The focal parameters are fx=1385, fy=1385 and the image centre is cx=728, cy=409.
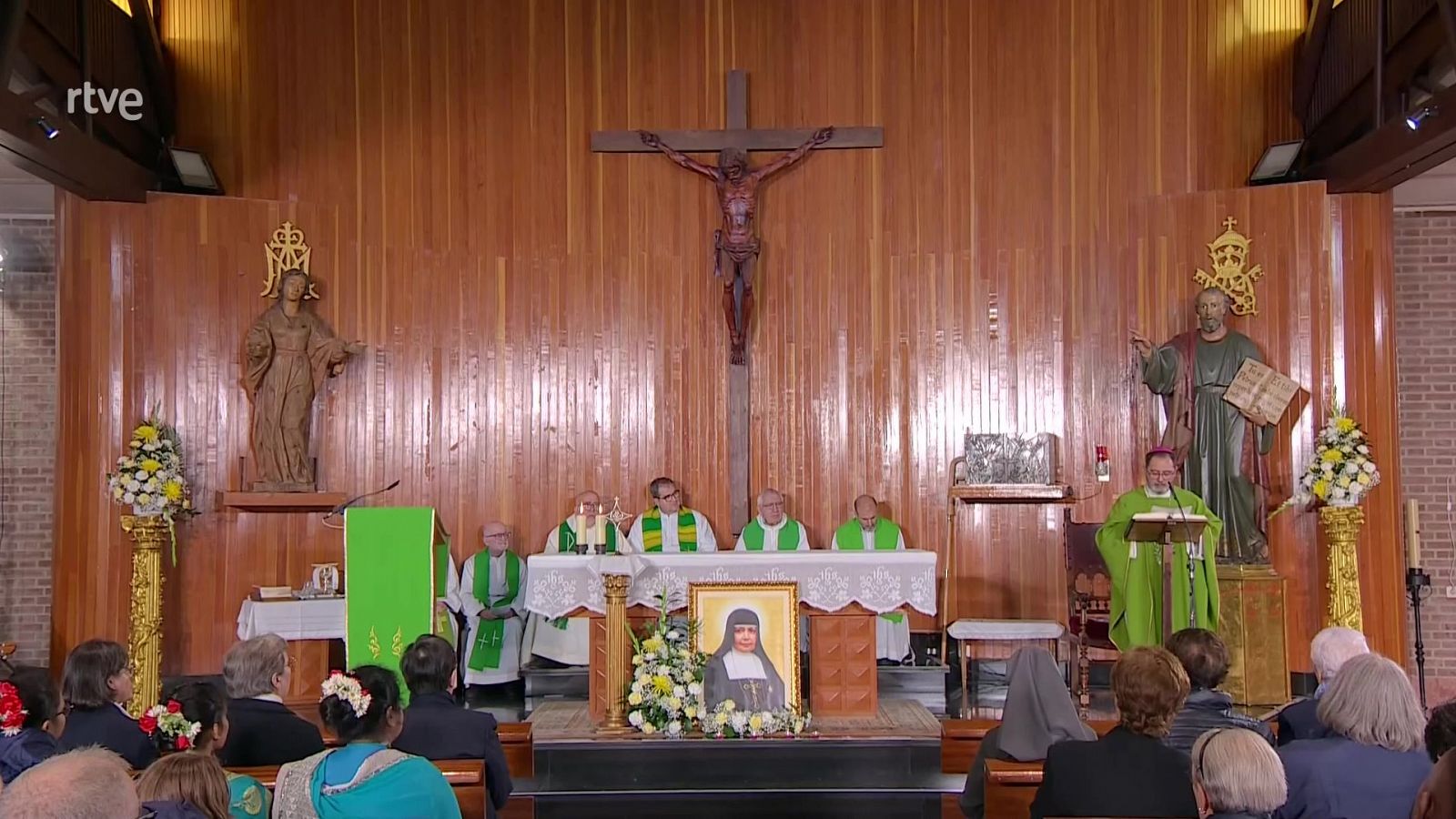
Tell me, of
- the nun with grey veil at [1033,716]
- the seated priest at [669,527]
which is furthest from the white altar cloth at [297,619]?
the nun with grey veil at [1033,716]

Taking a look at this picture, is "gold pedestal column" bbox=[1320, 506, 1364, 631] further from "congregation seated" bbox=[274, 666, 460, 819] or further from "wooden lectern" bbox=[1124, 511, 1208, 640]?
"congregation seated" bbox=[274, 666, 460, 819]

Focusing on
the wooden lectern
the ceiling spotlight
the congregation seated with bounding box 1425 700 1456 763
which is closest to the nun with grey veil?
the congregation seated with bounding box 1425 700 1456 763

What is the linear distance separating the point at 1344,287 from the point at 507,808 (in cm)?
635

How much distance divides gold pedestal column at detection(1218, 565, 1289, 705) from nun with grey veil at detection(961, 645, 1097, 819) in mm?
3948

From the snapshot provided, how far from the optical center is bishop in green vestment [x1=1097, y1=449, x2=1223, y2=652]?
25.1 ft

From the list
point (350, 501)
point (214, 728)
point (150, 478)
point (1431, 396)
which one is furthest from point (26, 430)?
point (1431, 396)

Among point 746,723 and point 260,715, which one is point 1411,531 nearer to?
point 746,723

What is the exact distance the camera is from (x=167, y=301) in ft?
30.2

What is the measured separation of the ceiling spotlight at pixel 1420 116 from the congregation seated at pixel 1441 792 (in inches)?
233

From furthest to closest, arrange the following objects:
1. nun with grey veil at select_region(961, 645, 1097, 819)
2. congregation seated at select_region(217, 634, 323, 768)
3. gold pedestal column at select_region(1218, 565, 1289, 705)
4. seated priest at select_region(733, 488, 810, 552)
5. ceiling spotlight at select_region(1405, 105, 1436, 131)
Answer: seated priest at select_region(733, 488, 810, 552) → gold pedestal column at select_region(1218, 565, 1289, 705) → ceiling spotlight at select_region(1405, 105, 1436, 131) → nun with grey veil at select_region(961, 645, 1097, 819) → congregation seated at select_region(217, 634, 323, 768)

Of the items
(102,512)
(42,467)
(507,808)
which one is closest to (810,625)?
(507,808)

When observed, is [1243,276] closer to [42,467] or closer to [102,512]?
[102,512]

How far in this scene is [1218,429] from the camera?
8.70 meters

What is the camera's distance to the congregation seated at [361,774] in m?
3.43
